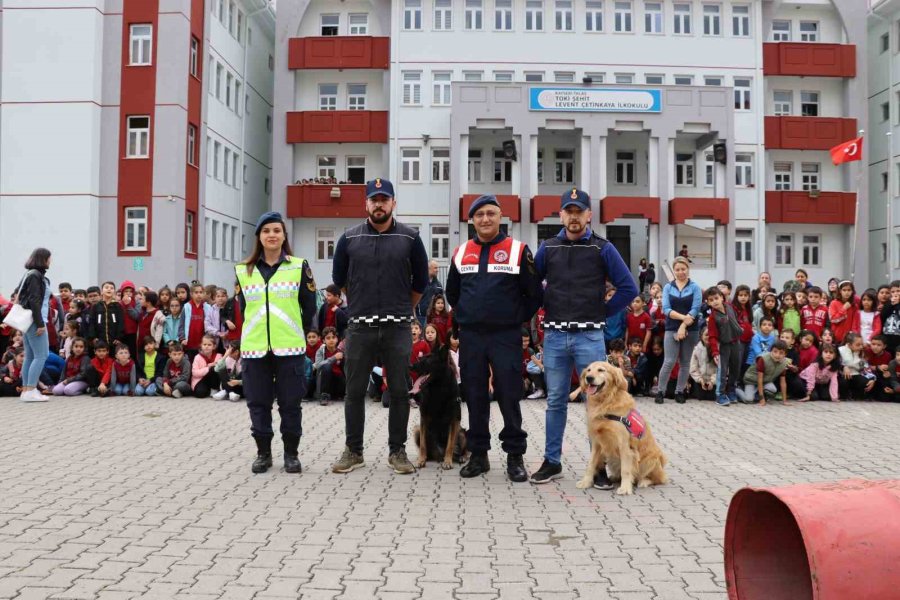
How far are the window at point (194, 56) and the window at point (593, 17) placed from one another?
15.8 m

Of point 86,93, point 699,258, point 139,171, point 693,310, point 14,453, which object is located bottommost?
point 14,453

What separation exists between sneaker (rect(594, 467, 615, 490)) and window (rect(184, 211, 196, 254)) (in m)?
25.3

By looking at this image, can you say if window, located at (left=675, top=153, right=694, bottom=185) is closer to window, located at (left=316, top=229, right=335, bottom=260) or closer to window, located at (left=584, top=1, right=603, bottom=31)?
window, located at (left=584, top=1, right=603, bottom=31)

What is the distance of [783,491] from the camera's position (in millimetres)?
3043

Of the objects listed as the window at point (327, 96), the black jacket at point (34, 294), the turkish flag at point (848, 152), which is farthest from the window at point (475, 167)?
the black jacket at point (34, 294)

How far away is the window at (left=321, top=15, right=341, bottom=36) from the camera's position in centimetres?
3619

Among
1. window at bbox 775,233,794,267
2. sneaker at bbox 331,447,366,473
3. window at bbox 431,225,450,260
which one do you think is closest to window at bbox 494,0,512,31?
window at bbox 431,225,450,260

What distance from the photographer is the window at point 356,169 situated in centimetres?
3653

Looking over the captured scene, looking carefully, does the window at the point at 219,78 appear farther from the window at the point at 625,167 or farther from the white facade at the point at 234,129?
the window at the point at 625,167

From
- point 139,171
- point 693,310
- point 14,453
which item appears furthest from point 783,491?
point 139,171

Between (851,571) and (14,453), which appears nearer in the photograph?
(851,571)

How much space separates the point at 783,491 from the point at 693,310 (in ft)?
32.3

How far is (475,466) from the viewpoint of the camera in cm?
705

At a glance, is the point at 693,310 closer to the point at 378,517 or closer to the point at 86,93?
the point at 378,517
